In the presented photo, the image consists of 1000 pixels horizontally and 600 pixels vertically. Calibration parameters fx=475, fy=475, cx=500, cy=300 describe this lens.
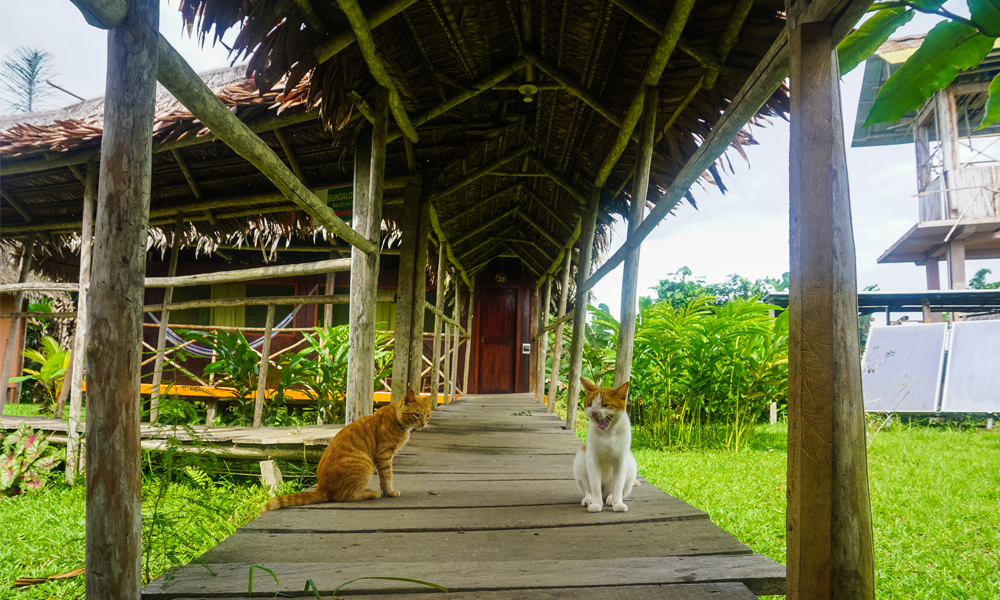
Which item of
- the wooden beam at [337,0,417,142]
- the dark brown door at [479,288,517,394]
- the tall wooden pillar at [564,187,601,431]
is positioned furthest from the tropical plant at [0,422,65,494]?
the dark brown door at [479,288,517,394]

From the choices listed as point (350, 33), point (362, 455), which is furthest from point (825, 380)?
point (350, 33)

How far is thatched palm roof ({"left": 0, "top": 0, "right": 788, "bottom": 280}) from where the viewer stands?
2309mm

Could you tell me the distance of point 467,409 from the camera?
6219mm

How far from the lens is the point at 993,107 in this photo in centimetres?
58

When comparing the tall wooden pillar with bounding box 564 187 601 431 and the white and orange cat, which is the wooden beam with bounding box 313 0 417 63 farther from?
the tall wooden pillar with bounding box 564 187 601 431

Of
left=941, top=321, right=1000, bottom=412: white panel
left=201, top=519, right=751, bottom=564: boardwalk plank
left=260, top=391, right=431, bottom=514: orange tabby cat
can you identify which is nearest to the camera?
left=201, top=519, right=751, bottom=564: boardwalk plank

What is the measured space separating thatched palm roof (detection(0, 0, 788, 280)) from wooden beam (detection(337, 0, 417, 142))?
0.11 meters

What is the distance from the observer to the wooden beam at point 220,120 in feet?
3.91

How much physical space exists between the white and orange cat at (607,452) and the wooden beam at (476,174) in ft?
9.46

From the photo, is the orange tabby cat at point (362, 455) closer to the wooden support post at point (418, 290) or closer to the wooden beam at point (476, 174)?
the wooden support post at point (418, 290)

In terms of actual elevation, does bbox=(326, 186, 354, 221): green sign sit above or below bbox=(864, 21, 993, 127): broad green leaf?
above

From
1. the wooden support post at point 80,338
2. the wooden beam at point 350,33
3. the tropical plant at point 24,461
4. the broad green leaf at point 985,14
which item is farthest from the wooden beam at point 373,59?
the tropical plant at point 24,461

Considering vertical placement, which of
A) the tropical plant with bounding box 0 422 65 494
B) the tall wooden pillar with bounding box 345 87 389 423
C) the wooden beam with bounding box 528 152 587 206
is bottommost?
the tropical plant with bounding box 0 422 65 494

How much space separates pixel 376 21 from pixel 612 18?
50.1 inches
